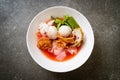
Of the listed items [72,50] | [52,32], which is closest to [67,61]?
[72,50]

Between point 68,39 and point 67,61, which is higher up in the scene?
point 68,39

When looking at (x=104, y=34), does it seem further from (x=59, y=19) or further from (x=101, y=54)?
(x=59, y=19)

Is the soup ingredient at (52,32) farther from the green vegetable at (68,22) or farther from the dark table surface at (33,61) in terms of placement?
the dark table surface at (33,61)

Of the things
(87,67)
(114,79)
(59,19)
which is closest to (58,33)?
(59,19)

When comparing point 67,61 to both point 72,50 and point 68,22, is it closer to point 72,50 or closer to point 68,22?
point 72,50

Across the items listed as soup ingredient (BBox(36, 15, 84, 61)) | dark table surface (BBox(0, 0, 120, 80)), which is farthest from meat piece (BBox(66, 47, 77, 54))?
dark table surface (BBox(0, 0, 120, 80))

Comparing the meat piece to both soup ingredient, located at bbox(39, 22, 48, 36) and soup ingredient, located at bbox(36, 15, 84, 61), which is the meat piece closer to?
soup ingredient, located at bbox(36, 15, 84, 61)
